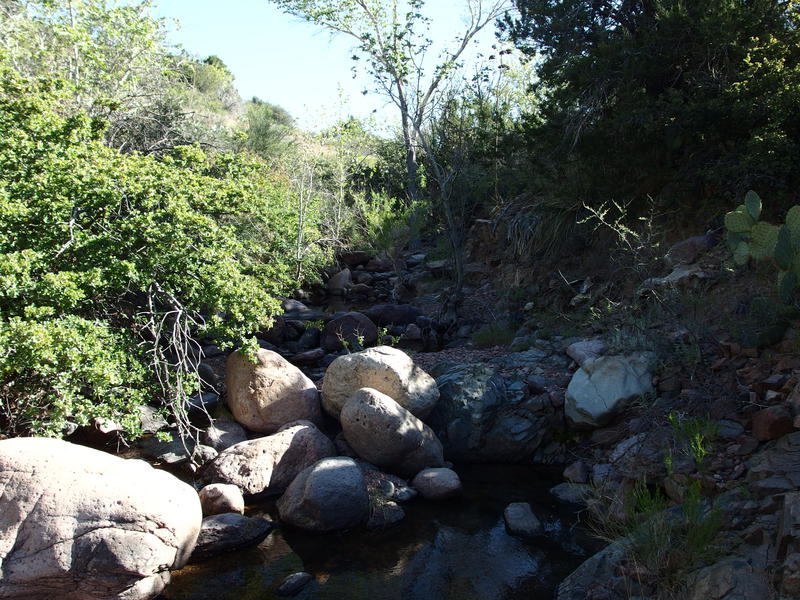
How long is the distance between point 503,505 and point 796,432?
2.66 m

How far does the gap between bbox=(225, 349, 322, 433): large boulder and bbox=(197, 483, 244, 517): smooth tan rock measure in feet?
4.61

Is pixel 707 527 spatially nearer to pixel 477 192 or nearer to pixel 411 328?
pixel 411 328

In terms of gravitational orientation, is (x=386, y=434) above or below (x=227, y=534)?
above

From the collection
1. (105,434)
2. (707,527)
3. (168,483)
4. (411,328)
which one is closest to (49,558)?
(168,483)

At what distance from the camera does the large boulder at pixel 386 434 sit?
6.77 meters

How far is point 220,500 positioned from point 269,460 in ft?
2.35

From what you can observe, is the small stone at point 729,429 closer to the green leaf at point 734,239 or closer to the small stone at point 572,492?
the small stone at point 572,492

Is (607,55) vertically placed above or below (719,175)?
above

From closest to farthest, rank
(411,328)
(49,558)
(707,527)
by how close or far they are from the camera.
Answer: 1. (707,527)
2. (49,558)
3. (411,328)

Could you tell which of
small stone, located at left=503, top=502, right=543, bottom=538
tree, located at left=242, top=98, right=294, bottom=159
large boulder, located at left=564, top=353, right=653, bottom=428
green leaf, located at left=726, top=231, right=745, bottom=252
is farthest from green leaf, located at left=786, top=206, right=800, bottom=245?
tree, located at left=242, top=98, right=294, bottom=159

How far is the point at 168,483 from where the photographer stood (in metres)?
5.41

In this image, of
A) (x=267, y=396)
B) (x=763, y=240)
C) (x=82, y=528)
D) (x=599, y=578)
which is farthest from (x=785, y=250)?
(x=82, y=528)

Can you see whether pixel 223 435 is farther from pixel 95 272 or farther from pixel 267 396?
pixel 95 272

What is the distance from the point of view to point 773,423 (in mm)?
5457
